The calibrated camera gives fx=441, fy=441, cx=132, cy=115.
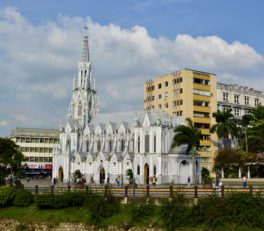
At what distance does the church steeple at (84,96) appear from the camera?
112 m

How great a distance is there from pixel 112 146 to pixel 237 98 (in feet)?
119

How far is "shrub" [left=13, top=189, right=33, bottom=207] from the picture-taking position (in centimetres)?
4040

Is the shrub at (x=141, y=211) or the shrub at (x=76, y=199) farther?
the shrub at (x=76, y=199)

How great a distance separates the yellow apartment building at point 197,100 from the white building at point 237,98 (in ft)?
8.80

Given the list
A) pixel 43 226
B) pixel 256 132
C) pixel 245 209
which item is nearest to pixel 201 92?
pixel 256 132

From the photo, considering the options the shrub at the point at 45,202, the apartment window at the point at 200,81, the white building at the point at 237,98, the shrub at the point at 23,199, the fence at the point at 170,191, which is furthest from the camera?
the white building at the point at 237,98

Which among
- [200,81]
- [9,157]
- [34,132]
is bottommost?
[9,157]

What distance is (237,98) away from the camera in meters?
113

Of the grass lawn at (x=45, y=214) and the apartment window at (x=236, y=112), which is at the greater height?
the apartment window at (x=236, y=112)

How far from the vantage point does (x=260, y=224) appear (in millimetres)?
28016

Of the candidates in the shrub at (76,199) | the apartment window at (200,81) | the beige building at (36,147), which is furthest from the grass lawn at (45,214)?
the beige building at (36,147)

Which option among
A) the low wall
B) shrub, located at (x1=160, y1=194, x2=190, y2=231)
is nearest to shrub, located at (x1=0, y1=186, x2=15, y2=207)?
the low wall

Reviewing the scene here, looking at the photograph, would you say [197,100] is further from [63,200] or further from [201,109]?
[63,200]

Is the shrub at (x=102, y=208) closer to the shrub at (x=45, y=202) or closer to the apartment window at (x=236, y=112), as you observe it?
the shrub at (x=45, y=202)
